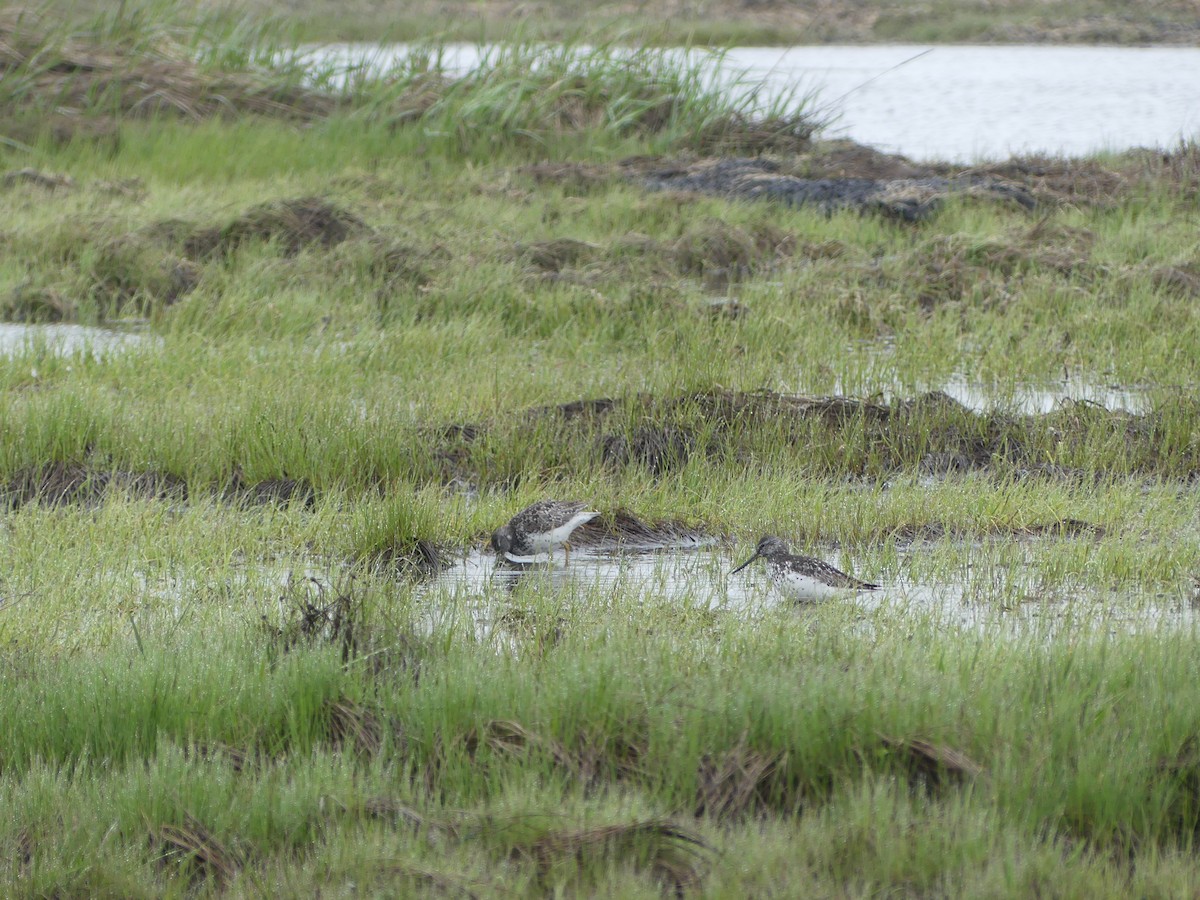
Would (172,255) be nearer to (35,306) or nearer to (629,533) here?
(35,306)

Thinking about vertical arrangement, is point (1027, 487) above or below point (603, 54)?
below

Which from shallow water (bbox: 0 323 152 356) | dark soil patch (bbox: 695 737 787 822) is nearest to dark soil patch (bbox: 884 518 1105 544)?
dark soil patch (bbox: 695 737 787 822)

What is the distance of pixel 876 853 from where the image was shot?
3033 mm

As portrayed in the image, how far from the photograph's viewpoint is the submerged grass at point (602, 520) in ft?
10.5

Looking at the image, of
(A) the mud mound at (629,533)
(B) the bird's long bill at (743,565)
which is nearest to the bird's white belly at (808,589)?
(B) the bird's long bill at (743,565)

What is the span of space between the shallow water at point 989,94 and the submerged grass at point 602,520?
288 cm

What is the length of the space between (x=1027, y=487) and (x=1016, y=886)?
12.9 feet

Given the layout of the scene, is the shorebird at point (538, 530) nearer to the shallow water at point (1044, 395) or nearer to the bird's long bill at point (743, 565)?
the bird's long bill at point (743, 565)

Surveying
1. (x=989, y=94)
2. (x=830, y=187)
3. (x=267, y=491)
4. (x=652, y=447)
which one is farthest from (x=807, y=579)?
(x=989, y=94)

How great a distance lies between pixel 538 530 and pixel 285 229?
21.2ft

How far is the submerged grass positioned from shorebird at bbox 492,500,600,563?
237mm

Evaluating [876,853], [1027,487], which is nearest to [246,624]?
[876,853]

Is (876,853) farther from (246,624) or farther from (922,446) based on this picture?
(922,446)

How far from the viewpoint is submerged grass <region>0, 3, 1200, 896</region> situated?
320 cm
